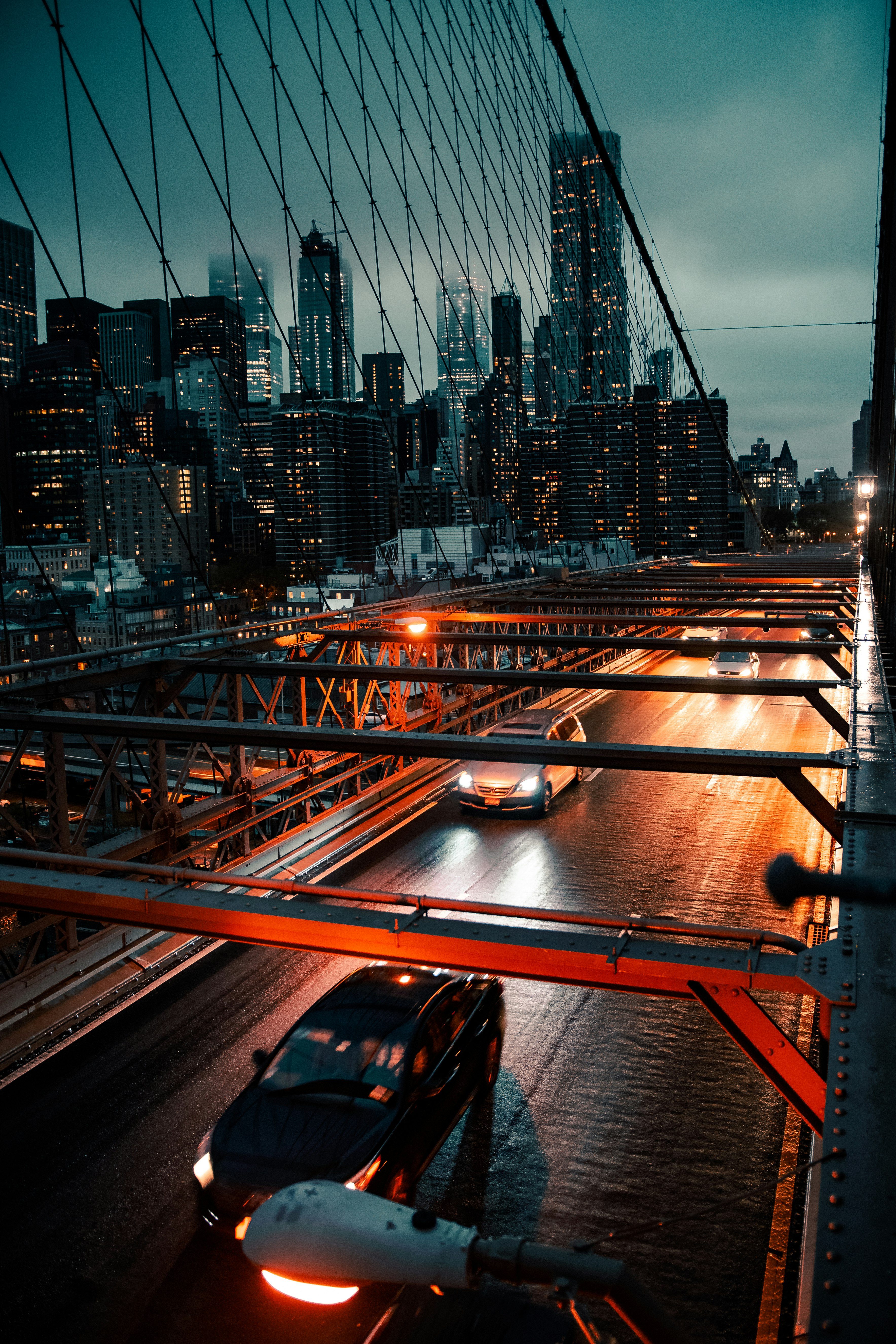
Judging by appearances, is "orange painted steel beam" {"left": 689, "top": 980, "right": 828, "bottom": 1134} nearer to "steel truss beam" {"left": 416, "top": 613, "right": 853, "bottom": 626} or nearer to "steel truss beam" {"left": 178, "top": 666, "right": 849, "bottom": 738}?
"steel truss beam" {"left": 178, "top": 666, "right": 849, "bottom": 738}

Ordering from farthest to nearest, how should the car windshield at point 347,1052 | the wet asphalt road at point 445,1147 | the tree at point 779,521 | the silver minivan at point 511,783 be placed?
the tree at point 779,521
the silver minivan at point 511,783
the car windshield at point 347,1052
the wet asphalt road at point 445,1147

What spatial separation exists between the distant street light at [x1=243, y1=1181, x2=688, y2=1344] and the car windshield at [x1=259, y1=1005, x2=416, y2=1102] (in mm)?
5022

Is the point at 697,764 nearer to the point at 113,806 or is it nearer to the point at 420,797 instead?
the point at 113,806

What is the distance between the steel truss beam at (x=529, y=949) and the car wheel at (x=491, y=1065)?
338 centimetres

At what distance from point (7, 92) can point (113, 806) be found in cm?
1516

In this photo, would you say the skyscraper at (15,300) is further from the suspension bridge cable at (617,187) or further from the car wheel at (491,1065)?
the suspension bridge cable at (617,187)

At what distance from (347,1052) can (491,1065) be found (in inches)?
66.4

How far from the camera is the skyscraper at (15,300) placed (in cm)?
2195

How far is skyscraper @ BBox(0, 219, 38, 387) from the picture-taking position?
22.0 meters

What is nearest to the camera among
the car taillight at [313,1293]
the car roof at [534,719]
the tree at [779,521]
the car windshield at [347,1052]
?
the car taillight at [313,1293]

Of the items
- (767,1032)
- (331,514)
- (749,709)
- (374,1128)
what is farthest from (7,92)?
(331,514)

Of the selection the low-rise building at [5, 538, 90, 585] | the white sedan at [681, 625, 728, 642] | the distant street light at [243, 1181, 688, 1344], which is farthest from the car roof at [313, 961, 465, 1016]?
the white sedan at [681, 625, 728, 642]

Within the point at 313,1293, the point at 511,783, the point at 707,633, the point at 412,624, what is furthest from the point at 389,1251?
the point at 707,633

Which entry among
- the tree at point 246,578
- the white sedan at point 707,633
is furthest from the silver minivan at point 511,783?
the tree at point 246,578
